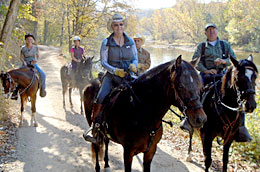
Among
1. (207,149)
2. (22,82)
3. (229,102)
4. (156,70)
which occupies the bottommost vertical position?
(207,149)

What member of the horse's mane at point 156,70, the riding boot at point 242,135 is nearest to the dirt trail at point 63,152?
the riding boot at point 242,135

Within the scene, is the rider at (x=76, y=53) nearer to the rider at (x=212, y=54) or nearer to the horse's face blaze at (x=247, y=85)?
the rider at (x=212, y=54)

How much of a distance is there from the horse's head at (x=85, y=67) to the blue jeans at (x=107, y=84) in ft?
17.4

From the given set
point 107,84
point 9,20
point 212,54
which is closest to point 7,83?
point 9,20

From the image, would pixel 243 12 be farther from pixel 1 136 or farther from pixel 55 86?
pixel 1 136

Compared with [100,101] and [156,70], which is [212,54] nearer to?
[156,70]

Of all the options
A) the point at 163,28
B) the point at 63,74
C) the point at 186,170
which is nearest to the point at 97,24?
the point at 63,74

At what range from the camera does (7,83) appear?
669 cm

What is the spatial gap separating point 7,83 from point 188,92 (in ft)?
19.7

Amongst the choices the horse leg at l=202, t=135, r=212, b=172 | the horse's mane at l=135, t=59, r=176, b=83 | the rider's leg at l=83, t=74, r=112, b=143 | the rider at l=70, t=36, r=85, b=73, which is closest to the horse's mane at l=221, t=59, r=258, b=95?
the horse leg at l=202, t=135, r=212, b=172

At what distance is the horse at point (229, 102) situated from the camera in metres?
3.76

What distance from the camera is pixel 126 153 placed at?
342 centimetres

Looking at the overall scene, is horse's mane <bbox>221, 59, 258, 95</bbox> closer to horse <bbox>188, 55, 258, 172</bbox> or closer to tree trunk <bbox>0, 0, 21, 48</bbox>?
horse <bbox>188, 55, 258, 172</bbox>

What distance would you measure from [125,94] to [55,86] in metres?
11.1
